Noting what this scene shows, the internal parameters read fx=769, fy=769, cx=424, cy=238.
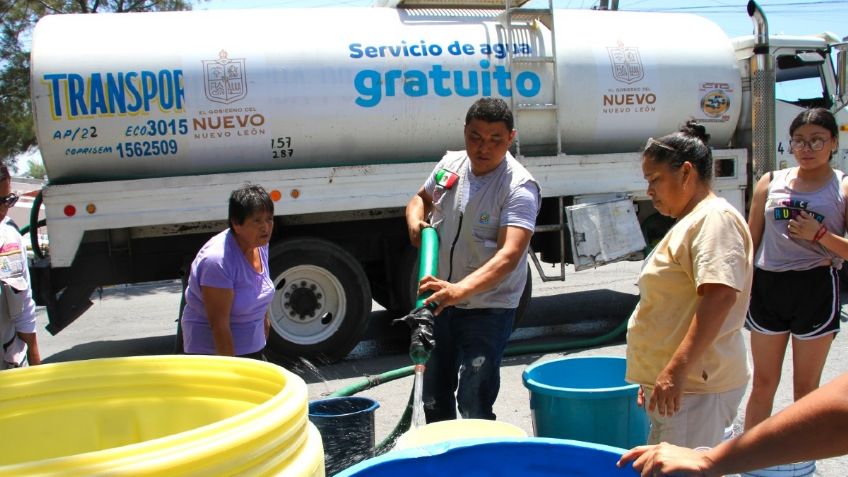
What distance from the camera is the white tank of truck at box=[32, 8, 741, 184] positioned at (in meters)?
6.27

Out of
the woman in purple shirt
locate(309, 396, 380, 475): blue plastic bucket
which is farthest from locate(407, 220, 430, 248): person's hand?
locate(309, 396, 380, 475): blue plastic bucket

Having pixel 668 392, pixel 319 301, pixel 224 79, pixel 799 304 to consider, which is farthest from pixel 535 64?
pixel 668 392

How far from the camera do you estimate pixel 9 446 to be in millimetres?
1646

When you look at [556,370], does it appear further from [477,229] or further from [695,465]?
[695,465]

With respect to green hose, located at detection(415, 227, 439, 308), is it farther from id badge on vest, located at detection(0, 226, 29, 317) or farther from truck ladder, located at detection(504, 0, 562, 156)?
truck ladder, located at detection(504, 0, 562, 156)

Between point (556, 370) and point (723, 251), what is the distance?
1.23m

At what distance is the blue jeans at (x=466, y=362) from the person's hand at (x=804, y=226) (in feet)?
5.05

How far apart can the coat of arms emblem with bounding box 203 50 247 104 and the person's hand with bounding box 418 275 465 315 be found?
3.96 meters

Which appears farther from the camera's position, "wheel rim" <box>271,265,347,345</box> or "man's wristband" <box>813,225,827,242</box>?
"wheel rim" <box>271,265,347,345</box>

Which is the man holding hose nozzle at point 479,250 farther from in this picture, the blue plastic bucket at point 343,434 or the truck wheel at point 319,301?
the truck wheel at point 319,301

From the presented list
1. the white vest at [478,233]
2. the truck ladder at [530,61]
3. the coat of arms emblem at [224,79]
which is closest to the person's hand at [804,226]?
the white vest at [478,233]

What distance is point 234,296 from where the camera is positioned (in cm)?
351

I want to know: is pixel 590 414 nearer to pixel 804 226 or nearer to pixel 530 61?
pixel 804 226

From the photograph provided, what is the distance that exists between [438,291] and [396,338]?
5028mm
